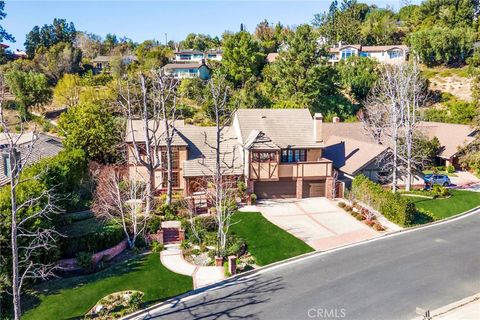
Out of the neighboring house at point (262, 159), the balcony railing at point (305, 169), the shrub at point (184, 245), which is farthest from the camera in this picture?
the balcony railing at point (305, 169)

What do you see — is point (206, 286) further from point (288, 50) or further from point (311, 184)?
point (288, 50)

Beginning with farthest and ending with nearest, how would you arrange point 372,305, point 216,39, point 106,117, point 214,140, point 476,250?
point 216,39 < point 106,117 < point 214,140 < point 476,250 < point 372,305

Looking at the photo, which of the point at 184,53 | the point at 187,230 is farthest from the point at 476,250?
the point at 184,53

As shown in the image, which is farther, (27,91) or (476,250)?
(27,91)

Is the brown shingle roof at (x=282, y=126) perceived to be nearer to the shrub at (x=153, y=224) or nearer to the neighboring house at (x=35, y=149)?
the shrub at (x=153, y=224)

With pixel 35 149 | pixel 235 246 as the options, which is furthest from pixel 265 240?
pixel 35 149

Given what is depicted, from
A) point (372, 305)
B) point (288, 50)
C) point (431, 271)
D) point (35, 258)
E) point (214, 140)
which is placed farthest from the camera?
point (288, 50)

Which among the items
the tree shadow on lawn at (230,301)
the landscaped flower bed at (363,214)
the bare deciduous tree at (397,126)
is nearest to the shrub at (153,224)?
the tree shadow on lawn at (230,301)
